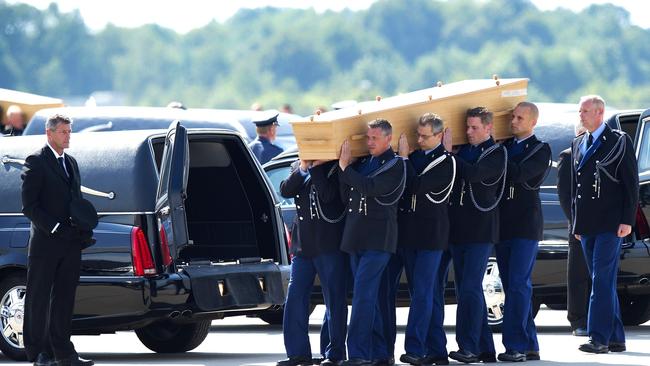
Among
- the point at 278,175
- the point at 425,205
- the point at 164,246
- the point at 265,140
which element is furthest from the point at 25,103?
the point at 425,205

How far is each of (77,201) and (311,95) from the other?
144380 mm

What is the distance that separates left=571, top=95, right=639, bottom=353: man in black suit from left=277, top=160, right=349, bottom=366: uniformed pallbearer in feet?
6.42

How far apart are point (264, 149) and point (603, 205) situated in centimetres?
651

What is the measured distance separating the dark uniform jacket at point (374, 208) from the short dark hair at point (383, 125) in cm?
15

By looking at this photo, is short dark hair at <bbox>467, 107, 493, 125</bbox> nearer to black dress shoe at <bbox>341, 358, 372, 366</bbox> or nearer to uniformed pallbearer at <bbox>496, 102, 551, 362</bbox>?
uniformed pallbearer at <bbox>496, 102, 551, 362</bbox>

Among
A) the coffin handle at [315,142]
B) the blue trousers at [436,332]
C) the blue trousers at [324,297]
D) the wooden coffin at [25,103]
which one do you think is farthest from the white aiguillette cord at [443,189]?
the wooden coffin at [25,103]

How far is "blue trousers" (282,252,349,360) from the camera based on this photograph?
39.4 feet

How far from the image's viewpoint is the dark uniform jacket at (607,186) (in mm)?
12703

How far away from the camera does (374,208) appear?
11.8m

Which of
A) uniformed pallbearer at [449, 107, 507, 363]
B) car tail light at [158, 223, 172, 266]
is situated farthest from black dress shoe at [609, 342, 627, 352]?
car tail light at [158, 223, 172, 266]

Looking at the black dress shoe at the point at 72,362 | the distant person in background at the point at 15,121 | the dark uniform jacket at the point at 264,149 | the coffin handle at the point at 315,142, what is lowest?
the black dress shoe at the point at 72,362

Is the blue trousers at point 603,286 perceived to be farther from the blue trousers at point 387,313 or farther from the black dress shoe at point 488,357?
the blue trousers at point 387,313

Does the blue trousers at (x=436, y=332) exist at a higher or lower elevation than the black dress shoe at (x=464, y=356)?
higher

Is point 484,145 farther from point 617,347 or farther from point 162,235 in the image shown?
point 162,235
